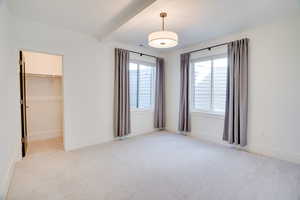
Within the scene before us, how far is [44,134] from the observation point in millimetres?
4441

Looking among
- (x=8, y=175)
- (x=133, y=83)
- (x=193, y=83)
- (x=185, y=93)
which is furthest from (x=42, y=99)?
(x=193, y=83)

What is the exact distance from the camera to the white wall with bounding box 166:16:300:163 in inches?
115

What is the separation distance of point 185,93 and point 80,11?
3.09 m

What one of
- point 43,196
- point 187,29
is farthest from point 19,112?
point 187,29

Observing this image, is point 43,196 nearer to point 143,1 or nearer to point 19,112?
point 19,112

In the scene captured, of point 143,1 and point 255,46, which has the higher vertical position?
point 143,1

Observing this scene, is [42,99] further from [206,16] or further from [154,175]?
[206,16]

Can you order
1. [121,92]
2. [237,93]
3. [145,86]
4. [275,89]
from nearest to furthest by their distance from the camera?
[275,89] < [237,93] < [121,92] < [145,86]

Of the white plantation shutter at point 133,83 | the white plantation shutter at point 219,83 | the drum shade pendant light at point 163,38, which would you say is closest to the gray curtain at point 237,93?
the white plantation shutter at point 219,83

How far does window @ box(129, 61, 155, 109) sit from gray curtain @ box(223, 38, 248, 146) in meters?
2.21

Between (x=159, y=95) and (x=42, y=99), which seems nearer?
(x=42, y=99)

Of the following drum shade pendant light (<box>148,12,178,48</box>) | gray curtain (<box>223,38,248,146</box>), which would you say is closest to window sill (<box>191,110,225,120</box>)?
gray curtain (<box>223,38,248,146</box>)

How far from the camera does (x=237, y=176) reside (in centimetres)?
246

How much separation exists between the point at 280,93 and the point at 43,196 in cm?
403
